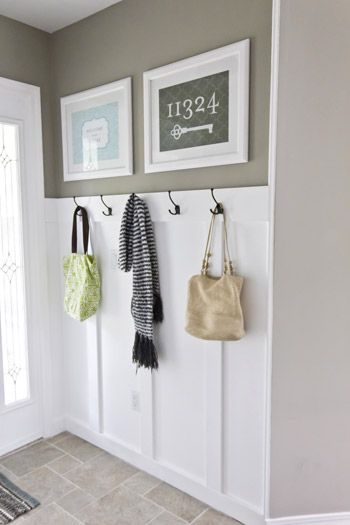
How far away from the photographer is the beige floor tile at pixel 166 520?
1.95 m

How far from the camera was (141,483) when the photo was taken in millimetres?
2230

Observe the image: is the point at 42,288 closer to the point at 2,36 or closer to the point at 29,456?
the point at 29,456

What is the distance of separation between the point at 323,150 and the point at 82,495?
1995 millimetres

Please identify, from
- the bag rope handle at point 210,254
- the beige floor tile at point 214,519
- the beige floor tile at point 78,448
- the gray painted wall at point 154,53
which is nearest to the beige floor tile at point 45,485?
the beige floor tile at point 78,448

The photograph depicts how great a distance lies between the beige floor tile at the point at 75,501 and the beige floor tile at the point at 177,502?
308 millimetres

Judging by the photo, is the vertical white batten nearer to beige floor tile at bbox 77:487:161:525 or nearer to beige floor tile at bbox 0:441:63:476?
beige floor tile at bbox 77:487:161:525

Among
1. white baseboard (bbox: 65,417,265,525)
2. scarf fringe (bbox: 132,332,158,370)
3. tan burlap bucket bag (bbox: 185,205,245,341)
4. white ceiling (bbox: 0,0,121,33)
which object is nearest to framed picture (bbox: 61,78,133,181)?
white ceiling (bbox: 0,0,121,33)

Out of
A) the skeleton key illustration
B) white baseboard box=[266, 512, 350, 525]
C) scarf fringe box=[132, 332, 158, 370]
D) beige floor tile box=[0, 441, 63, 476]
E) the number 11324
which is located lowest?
beige floor tile box=[0, 441, 63, 476]

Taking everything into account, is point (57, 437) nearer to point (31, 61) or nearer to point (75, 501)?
point (75, 501)

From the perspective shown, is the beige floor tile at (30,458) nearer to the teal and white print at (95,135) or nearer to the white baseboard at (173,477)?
the white baseboard at (173,477)

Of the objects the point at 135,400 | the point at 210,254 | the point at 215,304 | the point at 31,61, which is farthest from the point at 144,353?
the point at 31,61

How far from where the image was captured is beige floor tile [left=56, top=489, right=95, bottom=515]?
2.05 m

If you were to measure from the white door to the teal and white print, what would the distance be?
0.87ft

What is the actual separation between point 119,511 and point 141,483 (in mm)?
222
